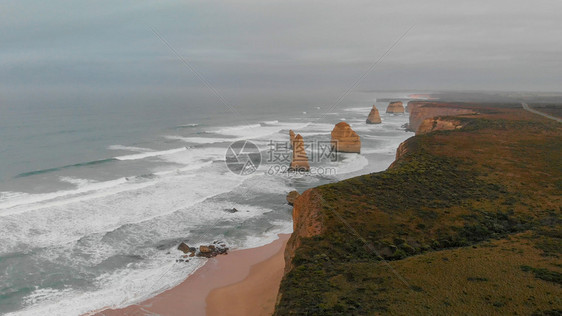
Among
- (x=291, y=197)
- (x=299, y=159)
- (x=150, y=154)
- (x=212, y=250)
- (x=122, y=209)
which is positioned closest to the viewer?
(x=212, y=250)

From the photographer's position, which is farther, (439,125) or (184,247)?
(439,125)

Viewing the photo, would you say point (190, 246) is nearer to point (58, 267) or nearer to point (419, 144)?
point (58, 267)

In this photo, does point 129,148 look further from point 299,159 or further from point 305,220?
point 305,220

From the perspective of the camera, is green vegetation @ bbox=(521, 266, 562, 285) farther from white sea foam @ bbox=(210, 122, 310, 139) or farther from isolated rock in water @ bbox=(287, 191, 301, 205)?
white sea foam @ bbox=(210, 122, 310, 139)

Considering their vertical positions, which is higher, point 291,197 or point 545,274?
point 545,274

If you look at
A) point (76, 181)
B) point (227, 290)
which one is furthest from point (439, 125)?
point (76, 181)

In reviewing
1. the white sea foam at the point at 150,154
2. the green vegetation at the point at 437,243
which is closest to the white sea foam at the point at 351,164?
the green vegetation at the point at 437,243

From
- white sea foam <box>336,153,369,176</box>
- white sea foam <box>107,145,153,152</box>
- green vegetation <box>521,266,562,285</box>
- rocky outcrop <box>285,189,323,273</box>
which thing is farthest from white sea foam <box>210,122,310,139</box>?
green vegetation <box>521,266,562,285</box>

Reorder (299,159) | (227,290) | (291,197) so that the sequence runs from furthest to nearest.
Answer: (299,159) → (291,197) → (227,290)
